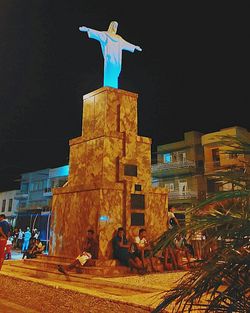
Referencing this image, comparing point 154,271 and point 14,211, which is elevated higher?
point 14,211

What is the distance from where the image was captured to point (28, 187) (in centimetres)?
3903

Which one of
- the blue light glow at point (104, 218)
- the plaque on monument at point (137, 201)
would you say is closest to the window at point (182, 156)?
the plaque on monument at point (137, 201)

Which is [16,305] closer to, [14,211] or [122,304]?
[122,304]

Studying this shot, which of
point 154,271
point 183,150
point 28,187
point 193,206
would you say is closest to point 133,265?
point 154,271

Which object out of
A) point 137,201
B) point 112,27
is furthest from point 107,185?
point 112,27

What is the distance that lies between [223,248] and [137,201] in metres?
7.74

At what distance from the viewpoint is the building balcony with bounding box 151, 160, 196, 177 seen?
27.6 metres

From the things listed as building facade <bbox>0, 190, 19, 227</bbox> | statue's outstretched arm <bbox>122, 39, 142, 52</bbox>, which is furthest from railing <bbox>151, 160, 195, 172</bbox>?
building facade <bbox>0, 190, 19, 227</bbox>

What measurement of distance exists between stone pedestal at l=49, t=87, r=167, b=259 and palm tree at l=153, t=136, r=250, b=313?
22.6 feet

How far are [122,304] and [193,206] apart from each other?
322 centimetres

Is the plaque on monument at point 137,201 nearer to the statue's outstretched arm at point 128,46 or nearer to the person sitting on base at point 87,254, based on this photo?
the person sitting on base at point 87,254

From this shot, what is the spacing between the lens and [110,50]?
35.7ft

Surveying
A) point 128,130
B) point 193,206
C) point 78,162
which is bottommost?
point 193,206

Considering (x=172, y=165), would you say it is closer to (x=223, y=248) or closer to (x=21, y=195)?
(x=21, y=195)
